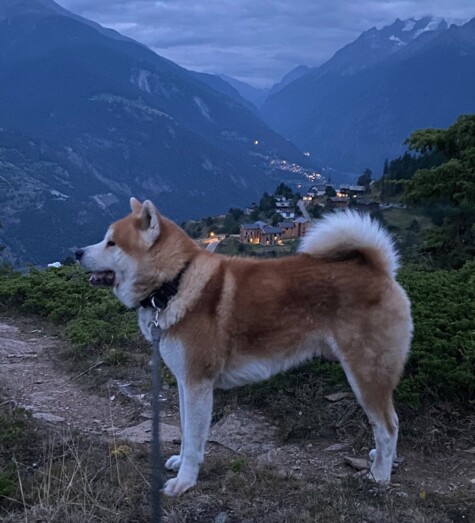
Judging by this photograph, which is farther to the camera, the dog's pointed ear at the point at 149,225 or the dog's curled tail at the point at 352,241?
the dog's curled tail at the point at 352,241

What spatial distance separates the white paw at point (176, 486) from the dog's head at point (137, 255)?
1.45 metres

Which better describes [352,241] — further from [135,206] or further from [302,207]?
[302,207]

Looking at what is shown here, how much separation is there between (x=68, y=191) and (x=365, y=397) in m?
161

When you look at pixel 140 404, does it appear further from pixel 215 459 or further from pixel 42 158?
pixel 42 158

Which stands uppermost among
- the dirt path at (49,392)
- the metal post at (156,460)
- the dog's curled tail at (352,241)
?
the dog's curled tail at (352,241)

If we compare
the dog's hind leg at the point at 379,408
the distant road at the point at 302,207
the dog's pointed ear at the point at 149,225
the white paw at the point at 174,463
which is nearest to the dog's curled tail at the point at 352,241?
the dog's hind leg at the point at 379,408

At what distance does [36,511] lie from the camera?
4359 mm

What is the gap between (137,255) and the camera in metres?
5.20

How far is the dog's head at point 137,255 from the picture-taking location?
5207 mm

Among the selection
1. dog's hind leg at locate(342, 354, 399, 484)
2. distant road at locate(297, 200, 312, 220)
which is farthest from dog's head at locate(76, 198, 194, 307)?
distant road at locate(297, 200, 312, 220)

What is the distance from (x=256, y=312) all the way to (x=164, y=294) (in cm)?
75

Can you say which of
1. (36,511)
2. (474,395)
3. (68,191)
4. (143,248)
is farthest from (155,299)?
(68,191)

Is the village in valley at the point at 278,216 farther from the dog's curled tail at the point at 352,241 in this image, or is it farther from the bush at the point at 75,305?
the dog's curled tail at the point at 352,241

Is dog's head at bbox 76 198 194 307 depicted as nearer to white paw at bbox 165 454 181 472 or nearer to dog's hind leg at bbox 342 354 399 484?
white paw at bbox 165 454 181 472
